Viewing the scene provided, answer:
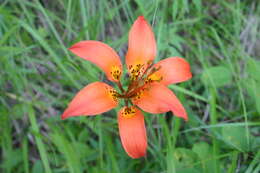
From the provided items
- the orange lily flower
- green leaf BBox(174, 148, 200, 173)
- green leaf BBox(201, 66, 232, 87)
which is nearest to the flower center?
the orange lily flower

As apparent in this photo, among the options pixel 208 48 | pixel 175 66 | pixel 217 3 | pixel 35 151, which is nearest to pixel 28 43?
pixel 35 151

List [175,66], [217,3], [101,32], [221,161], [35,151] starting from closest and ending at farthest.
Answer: [175,66] < [221,161] < [35,151] < [101,32] < [217,3]

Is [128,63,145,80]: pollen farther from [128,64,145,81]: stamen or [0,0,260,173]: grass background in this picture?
[0,0,260,173]: grass background

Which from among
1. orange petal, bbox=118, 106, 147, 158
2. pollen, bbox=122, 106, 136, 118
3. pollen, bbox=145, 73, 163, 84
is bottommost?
orange petal, bbox=118, 106, 147, 158

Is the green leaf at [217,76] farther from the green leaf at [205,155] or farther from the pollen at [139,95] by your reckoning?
the pollen at [139,95]

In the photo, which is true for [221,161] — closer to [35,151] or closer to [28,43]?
[35,151]

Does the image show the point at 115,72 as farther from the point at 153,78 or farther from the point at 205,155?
the point at 205,155

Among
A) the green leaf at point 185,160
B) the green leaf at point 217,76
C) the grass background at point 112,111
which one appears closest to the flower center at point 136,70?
the grass background at point 112,111
